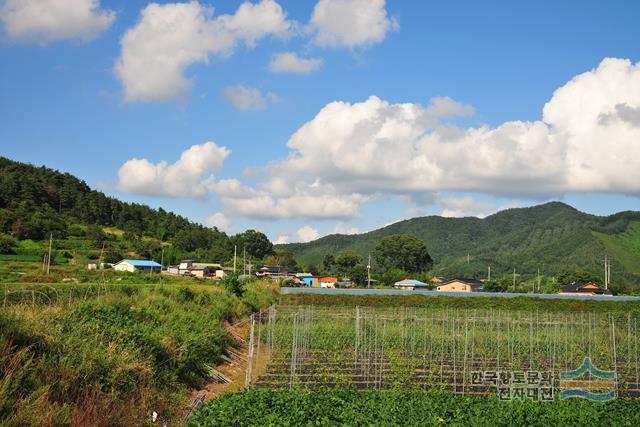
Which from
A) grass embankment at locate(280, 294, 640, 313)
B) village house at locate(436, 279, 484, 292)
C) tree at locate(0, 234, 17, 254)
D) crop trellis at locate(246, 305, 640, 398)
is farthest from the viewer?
village house at locate(436, 279, 484, 292)

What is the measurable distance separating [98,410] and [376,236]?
11913 centimetres

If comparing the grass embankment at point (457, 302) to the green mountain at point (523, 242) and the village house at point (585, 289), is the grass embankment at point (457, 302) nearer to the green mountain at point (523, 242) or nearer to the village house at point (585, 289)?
the village house at point (585, 289)

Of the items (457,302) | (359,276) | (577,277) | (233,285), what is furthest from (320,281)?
(233,285)

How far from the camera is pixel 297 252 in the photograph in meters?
138

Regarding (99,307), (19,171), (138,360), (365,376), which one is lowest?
(365,376)

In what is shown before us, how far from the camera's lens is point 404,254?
7681 centimetres

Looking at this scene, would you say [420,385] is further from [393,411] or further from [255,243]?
A: [255,243]

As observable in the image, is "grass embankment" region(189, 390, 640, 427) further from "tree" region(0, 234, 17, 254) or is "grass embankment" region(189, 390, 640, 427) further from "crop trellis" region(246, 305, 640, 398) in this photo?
"tree" region(0, 234, 17, 254)

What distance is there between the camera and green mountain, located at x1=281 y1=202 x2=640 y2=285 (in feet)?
266

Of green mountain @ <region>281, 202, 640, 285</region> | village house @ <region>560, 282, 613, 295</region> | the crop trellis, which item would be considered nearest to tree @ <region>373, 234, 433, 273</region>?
green mountain @ <region>281, 202, 640, 285</region>

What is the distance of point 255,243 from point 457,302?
56732 mm

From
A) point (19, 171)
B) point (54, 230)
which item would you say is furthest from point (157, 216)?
point (54, 230)

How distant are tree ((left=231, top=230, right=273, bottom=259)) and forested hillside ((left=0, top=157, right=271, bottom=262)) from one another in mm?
2577

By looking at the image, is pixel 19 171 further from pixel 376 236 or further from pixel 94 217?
pixel 376 236
